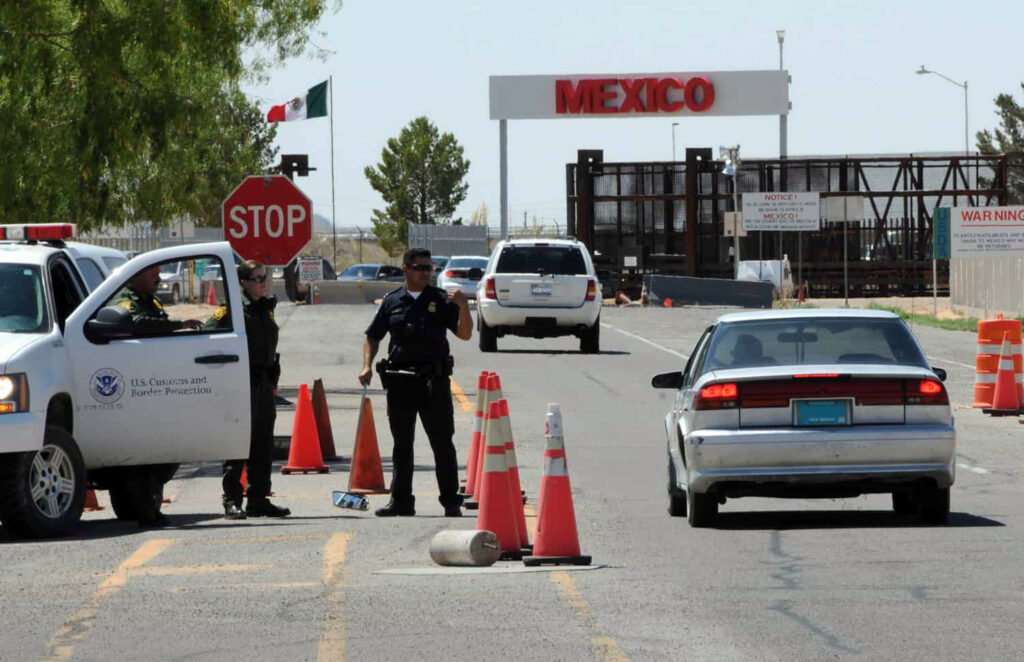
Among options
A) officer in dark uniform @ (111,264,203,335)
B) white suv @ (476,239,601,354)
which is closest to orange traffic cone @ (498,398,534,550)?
officer in dark uniform @ (111,264,203,335)

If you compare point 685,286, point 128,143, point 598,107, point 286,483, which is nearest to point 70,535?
point 286,483

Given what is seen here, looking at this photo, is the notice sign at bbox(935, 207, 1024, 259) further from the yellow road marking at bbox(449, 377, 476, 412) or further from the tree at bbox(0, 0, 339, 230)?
the tree at bbox(0, 0, 339, 230)

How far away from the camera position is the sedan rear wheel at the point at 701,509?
39.1 feet

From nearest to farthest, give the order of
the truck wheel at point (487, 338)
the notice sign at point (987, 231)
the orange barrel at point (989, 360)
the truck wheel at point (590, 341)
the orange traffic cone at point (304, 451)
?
1. the orange traffic cone at point (304, 451)
2. the orange barrel at point (989, 360)
3. the truck wheel at point (487, 338)
4. the truck wheel at point (590, 341)
5. the notice sign at point (987, 231)

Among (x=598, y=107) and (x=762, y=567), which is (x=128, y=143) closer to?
(x=762, y=567)

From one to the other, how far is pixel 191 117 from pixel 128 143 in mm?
1017

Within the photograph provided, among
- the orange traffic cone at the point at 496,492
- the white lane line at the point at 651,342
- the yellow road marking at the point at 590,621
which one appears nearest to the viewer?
the yellow road marking at the point at 590,621

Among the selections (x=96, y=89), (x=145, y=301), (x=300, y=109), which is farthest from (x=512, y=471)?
(x=300, y=109)

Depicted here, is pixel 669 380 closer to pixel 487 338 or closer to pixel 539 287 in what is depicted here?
pixel 539 287

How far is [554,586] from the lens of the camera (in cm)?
943

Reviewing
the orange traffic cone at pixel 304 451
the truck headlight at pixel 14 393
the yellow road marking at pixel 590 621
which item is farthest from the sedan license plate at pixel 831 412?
the orange traffic cone at pixel 304 451

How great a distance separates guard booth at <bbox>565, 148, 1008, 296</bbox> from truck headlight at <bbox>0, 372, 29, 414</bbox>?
5055 cm

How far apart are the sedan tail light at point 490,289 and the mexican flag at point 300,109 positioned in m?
12.8

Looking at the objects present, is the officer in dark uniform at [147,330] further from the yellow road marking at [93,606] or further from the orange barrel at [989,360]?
the orange barrel at [989,360]
